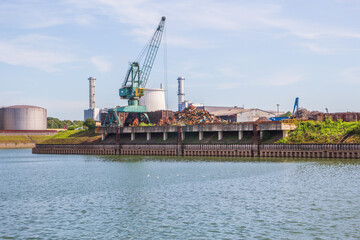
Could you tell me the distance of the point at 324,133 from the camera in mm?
93125

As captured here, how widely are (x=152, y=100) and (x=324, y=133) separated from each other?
97768 millimetres

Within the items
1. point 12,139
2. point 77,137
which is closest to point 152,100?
point 77,137

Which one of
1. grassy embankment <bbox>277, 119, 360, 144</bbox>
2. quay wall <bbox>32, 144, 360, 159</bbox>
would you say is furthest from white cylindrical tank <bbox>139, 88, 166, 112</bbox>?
grassy embankment <bbox>277, 119, 360, 144</bbox>

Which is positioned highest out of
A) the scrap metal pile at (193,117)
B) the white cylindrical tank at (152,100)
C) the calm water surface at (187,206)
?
the white cylindrical tank at (152,100)

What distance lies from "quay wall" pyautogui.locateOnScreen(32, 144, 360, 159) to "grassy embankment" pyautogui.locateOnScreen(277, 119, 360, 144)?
15.3ft

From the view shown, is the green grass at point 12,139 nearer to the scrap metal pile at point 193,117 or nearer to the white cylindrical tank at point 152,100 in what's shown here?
the white cylindrical tank at point 152,100

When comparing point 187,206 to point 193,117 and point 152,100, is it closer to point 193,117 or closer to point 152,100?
point 193,117

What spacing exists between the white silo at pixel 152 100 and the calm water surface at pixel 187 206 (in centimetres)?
11666

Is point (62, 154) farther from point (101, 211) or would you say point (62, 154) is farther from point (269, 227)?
point (269, 227)

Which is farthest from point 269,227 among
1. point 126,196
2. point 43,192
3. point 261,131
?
point 261,131

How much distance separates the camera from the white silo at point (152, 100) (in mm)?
179500

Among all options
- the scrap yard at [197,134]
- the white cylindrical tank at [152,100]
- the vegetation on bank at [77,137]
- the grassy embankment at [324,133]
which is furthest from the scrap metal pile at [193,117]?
the grassy embankment at [324,133]

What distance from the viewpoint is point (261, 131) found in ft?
330

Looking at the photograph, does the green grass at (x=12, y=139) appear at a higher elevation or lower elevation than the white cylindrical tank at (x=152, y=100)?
lower
